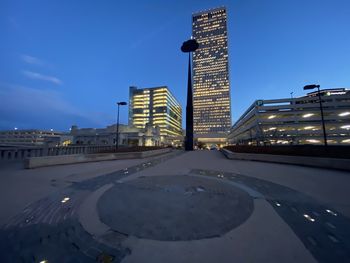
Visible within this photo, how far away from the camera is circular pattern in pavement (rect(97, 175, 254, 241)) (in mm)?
3361

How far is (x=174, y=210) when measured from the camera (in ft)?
14.2

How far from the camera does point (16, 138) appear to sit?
384ft

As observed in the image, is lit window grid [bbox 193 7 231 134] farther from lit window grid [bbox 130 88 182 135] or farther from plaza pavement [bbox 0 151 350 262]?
plaza pavement [bbox 0 151 350 262]

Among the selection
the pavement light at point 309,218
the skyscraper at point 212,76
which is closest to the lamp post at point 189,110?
the pavement light at point 309,218

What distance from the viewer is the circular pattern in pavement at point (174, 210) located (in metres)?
3.36

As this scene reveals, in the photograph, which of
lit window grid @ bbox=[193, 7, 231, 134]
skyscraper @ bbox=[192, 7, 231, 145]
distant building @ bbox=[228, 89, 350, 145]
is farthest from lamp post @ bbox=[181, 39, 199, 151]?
lit window grid @ bbox=[193, 7, 231, 134]

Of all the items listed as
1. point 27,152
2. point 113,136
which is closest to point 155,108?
point 113,136

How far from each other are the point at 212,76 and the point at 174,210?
7231 inches

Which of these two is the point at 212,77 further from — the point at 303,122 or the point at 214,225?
the point at 214,225

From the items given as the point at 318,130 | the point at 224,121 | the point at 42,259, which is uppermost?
the point at 224,121

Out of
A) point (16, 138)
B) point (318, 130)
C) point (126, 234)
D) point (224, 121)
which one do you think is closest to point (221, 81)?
point (224, 121)

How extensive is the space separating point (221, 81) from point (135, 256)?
18220 centimetres

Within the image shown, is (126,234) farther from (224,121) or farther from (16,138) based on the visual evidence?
(224,121)

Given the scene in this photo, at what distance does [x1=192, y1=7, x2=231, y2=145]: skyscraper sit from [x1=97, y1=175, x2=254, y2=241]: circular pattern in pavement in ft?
554
